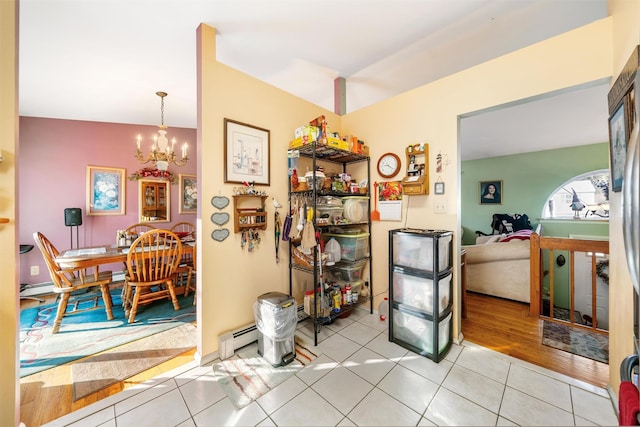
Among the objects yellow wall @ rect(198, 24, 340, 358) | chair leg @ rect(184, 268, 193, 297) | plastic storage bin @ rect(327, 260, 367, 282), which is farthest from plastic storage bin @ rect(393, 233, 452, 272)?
chair leg @ rect(184, 268, 193, 297)

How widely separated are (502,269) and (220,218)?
3358 millimetres

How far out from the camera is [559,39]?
5.16ft

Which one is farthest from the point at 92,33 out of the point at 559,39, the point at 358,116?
the point at 559,39

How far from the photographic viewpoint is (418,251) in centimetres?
192

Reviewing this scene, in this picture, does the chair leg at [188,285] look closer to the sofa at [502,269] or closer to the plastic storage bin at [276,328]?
the plastic storage bin at [276,328]

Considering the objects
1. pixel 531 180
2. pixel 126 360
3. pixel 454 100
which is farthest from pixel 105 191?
pixel 531 180

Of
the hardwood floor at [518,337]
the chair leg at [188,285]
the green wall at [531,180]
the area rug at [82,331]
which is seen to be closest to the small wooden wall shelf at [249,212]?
the area rug at [82,331]

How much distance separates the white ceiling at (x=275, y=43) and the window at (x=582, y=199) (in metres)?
2.29

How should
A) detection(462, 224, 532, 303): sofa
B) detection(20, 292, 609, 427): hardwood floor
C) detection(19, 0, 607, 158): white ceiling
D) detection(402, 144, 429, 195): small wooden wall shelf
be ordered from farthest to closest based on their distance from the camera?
detection(462, 224, 532, 303): sofa, detection(402, 144, 429, 195): small wooden wall shelf, detection(19, 0, 607, 158): white ceiling, detection(20, 292, 609, 427): hardwood floor

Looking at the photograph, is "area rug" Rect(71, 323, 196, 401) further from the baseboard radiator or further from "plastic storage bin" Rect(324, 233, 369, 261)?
"plastic storage bin" Rect(324, 233, 369, 261)

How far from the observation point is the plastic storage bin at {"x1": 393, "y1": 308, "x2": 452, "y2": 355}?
Result: 1.84 metres

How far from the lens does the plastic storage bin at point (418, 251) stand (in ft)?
6.01

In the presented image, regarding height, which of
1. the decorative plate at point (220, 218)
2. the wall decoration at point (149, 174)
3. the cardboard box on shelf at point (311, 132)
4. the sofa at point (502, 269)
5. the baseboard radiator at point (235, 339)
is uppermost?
the cardboard box on shelf at point (311, 132)

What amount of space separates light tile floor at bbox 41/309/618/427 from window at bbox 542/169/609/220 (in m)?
4.86
